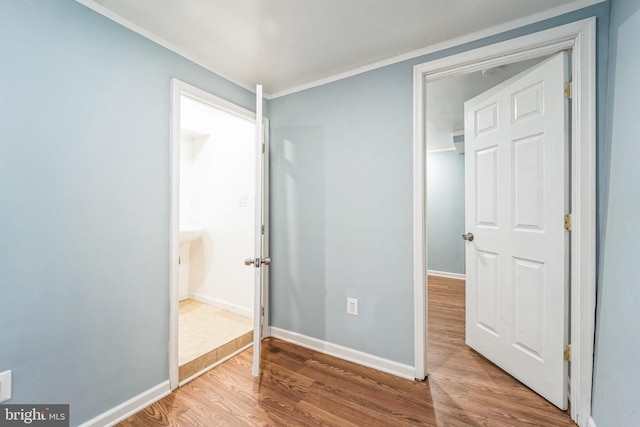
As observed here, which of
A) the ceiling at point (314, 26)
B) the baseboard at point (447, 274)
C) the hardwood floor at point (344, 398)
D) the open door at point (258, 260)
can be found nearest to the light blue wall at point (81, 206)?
the ceiling at point (314, 26)

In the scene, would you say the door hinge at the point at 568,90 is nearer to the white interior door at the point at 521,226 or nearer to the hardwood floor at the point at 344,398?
the white interior door at the point at 521,226

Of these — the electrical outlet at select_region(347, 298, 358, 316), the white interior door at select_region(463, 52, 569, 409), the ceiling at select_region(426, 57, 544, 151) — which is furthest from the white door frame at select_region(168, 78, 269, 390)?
the white interior door at select_region(463, 52, 569, 409)

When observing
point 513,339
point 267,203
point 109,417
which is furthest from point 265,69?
point 513,339

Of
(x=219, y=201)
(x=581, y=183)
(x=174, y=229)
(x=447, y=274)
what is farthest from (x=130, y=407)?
(x=447, y=274)

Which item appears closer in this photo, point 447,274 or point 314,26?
point 314,26

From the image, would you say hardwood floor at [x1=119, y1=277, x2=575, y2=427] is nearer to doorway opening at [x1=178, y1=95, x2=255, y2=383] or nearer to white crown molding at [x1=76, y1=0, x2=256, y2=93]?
doorway opening at [x1=178, y1=95, x2=255, y2=383]

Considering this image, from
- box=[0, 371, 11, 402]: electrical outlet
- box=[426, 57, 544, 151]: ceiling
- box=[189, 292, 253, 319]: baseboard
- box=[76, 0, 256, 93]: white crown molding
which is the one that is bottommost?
box=[189, 292, 253, 319]: baseboard

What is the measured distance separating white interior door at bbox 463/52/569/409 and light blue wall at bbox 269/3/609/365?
499 mm

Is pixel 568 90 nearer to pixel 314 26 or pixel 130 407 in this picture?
pixel 314 26

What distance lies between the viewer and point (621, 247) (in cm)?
122

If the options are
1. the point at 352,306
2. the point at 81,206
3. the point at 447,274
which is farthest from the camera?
the point at 447,274

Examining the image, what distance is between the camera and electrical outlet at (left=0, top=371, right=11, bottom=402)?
1150 millimetres

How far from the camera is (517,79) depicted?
1818mm

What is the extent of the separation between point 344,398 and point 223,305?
178 cm
